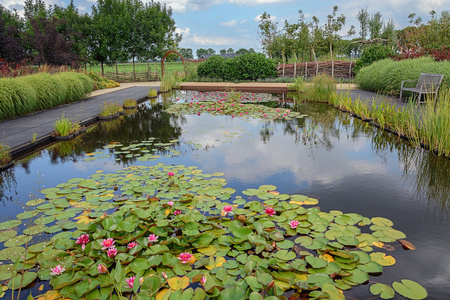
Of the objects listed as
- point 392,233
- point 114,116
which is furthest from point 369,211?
point 114,116

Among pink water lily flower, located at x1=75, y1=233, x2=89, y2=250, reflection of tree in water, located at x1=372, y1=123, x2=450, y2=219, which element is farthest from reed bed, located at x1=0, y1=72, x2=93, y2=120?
reflection of tree in water, located at x1=372, y1=123, x2=450, y2=219

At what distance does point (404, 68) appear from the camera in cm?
896

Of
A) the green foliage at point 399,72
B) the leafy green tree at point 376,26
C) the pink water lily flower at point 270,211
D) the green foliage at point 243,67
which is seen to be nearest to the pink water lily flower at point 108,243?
the pink water lily flower at point 270,211

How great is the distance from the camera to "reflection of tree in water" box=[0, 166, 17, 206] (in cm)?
314

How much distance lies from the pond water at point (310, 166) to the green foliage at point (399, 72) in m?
3.36

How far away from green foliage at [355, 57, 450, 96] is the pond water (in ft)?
11.0

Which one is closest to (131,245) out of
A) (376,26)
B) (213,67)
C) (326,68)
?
(213,67)

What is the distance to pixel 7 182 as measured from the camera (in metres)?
3.53

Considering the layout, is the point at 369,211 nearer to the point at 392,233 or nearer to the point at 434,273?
the point at 392,233

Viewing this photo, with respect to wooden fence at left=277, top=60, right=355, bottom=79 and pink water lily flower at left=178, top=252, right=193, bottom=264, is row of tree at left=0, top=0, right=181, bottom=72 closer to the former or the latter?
wooden fence at left=277, top=60, right=355, bottom=79

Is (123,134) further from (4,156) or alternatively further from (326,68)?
(326,68)

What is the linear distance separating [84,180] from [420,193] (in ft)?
12.2

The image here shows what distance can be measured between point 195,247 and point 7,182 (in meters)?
2.73

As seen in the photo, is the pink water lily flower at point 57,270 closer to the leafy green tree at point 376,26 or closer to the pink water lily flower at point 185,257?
the pink water lily flower at point 185,257
